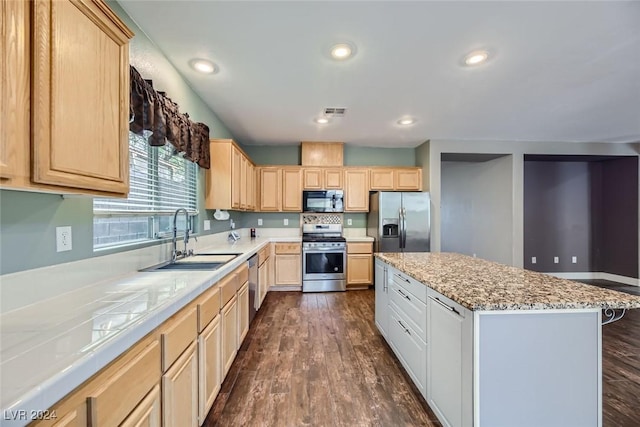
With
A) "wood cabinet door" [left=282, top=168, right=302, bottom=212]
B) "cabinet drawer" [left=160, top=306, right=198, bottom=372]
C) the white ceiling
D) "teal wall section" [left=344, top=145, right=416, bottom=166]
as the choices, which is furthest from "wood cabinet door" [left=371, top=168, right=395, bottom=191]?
"cabinet drawer" [left=160, top=306, right=198, bottom=372]

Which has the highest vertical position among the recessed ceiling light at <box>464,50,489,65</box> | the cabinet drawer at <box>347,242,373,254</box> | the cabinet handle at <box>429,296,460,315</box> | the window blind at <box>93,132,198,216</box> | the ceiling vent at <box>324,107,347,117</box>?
the ceiling vent at <box>324,107,347,117</box>

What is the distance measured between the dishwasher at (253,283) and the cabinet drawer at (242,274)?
15 cm

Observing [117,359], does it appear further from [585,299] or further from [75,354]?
[585,299]

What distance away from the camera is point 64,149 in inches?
37.4

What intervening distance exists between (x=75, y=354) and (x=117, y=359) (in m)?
0.15

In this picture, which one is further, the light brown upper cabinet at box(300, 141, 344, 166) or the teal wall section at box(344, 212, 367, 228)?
the teal wall section at box(344, 212, 367, 228)

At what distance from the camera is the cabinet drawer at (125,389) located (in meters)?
0.74

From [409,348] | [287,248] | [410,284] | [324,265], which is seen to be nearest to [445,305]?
[410,284]

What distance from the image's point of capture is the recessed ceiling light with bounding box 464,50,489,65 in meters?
2.08

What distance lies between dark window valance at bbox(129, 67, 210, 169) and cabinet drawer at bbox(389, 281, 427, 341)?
2.09m

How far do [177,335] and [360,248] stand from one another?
11.7 feet

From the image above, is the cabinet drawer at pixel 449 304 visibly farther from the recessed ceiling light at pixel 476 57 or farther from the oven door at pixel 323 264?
the oven door at pixel 323 264

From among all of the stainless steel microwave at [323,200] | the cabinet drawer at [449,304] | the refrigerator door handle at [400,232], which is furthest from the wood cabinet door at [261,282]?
the cabinet drawer at [449,304]

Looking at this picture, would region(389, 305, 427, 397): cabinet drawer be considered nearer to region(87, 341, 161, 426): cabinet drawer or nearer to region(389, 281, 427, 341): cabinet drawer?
region(389, 281, 427, 341): cabinet drawer
